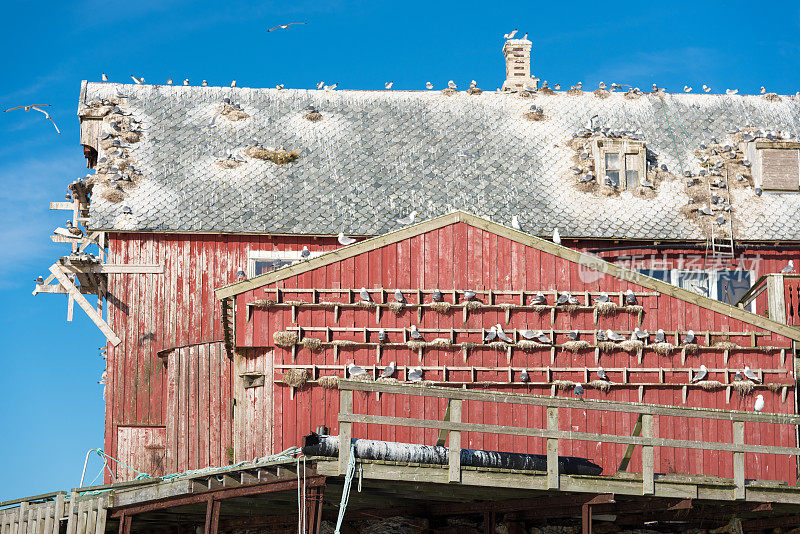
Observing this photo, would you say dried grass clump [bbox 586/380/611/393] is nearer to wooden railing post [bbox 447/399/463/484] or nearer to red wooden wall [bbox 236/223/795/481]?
red wooden wall [bbox 236/223/795/481]

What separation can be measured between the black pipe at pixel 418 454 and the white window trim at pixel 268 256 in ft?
32.6

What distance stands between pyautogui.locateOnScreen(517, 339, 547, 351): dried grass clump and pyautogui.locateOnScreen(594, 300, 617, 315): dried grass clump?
1.20 metres

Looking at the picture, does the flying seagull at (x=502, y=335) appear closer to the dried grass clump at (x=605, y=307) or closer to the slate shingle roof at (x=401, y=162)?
the dried grass clump at (x=605, y=307)

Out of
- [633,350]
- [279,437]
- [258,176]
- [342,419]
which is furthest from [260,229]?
[342,419]

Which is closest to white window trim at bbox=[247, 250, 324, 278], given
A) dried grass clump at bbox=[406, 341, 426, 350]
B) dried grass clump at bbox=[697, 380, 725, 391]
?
dried grass clump at bbox=[406, 341, 426, 350]

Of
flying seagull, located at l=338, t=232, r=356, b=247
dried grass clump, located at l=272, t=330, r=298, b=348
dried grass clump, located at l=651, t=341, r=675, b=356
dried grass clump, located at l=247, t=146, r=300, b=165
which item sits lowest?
dried grass clump, located at l=651, t=341, r=675, b=356

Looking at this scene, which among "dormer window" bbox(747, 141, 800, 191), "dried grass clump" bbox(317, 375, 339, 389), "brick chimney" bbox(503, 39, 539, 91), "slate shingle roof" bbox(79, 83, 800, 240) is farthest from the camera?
"brick chimney" bbox(503, 39, 539, 91)

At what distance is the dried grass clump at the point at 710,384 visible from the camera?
73.0 feet

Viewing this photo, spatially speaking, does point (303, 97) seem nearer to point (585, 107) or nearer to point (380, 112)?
point (380, 112)

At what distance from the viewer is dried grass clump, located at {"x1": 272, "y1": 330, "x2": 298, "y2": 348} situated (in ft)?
70.4

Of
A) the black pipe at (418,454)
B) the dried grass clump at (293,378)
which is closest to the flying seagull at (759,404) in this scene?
the black pipe at (418,454)

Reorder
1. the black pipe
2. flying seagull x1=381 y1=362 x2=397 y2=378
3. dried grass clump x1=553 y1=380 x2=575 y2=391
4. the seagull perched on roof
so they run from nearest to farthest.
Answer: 1. the black pipe
2. flying seagull x1=381 y1=362 x2=397 y2=378
3. dried grass clump x1=553 y1=380 x2=575 y2=391
4. the seagull perched on roof

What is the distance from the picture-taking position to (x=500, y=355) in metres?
22.1

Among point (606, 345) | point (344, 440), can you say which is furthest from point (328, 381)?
point (344, 440)
